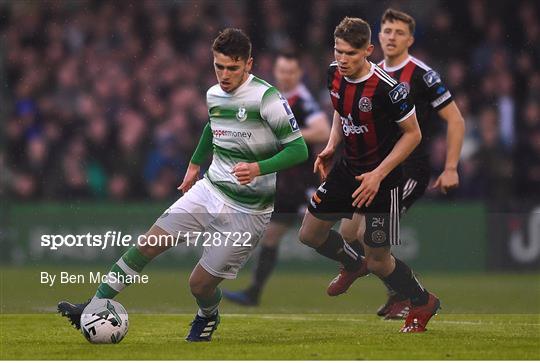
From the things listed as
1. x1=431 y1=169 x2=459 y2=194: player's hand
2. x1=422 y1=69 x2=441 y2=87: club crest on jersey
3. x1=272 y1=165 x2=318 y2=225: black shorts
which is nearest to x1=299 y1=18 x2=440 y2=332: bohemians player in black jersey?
x1=431 y1=169 x2=459 y2=194: player's hand

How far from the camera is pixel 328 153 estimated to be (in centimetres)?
846

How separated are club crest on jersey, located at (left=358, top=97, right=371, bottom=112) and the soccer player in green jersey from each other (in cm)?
58

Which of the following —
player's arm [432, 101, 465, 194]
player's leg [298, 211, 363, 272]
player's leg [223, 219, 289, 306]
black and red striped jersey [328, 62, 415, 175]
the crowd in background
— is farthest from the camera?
the crowd in background

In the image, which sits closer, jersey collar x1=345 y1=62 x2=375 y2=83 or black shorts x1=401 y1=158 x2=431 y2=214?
jersey collar x1=345 y1=62 x2=375 y2=83

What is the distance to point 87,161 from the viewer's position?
16312mm

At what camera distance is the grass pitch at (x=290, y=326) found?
7332 millimetres

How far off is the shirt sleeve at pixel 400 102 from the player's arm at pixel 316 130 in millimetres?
3164

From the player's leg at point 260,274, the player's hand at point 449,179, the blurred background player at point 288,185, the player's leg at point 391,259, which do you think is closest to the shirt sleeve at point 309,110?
the blurred background player at point 288,185

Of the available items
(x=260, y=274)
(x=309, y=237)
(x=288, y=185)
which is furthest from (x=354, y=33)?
(x=288, y=185)

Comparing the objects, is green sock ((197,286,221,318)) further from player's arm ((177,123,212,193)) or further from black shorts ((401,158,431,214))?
black shorts ((401,158,431,214))

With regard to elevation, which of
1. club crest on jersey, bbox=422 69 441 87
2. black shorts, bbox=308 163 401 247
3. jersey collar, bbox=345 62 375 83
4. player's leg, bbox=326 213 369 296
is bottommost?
player's leg, bbox=326 213 369 296

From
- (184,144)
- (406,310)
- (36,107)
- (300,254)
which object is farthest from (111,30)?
(406,310)

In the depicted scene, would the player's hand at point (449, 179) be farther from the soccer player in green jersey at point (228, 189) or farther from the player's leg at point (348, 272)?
the soccer player in green jersey at point (228, 189)

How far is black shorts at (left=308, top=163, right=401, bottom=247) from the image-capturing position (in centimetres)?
838
